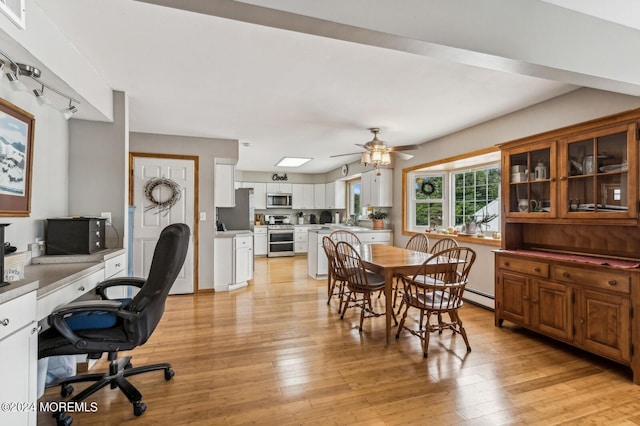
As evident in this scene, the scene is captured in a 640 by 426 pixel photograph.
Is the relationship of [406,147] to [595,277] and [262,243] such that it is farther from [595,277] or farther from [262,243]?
[262,243]

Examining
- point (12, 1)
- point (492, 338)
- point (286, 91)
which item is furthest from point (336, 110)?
point (492, 338)

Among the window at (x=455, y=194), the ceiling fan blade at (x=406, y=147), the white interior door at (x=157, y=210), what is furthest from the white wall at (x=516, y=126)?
the white interior door at (x=157, y=210)

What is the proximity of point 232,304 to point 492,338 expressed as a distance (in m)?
3.09

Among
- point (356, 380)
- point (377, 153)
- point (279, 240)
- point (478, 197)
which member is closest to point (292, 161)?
point (279, 240)

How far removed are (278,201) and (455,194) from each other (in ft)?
16.1

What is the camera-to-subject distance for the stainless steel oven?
8094 millimetres

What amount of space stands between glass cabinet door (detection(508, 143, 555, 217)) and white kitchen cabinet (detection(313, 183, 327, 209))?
5.86 m

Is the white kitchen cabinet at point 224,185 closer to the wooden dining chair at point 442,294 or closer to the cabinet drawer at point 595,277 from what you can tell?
the wooden dining chair at point 442,294

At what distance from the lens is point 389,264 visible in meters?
2.96

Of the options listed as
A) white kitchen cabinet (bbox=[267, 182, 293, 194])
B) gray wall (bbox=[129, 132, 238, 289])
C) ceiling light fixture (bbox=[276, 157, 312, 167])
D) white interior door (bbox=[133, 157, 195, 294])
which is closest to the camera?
white interior door (bbox=[133, 157, 195, 294])

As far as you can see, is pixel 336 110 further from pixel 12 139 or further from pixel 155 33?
pixel 12 139

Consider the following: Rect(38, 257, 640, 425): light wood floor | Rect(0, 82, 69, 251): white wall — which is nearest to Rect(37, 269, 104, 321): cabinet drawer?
Rect(0, 82, 69, 251): white wall

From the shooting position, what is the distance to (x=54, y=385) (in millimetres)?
2139

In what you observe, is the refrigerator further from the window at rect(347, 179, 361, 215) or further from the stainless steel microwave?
the window at rect(347, 179, 361, 215)
